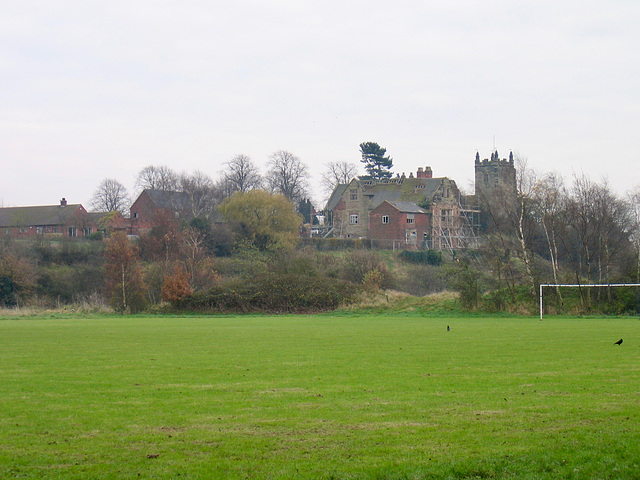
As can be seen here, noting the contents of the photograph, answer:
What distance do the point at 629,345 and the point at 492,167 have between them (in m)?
144

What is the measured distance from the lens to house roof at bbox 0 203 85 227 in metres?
101

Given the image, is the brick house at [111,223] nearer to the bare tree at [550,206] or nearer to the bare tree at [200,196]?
the bare tree at [200,196]

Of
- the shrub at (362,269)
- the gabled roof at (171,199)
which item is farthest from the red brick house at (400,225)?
the shrub at (362,269)

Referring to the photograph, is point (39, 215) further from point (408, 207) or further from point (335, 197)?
point (408, 207)

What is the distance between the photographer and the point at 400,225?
309ft

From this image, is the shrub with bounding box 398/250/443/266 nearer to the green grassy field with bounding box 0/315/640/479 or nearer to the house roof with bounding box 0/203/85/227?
the house roof with bounding box 0/203/85/227

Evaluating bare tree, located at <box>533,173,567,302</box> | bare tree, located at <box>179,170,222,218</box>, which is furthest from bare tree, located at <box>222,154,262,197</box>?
bare tree, located at <box>533,173,567,302</box>

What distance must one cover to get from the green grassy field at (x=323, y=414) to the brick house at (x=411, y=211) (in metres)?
76.7

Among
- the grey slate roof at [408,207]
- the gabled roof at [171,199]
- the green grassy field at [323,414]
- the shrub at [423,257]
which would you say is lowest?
the green grassy field at [323,414]

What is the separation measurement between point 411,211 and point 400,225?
9.25 ft

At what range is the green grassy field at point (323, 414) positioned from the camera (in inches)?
302

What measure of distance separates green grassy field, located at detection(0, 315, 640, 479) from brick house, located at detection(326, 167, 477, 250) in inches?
3019

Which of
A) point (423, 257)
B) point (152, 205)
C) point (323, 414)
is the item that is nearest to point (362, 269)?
point (423, 257)

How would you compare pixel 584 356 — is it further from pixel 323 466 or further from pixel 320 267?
pixel 320 267
